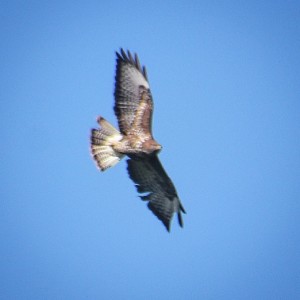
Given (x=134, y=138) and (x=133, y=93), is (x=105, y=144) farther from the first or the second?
Result: (x=133, y=93)

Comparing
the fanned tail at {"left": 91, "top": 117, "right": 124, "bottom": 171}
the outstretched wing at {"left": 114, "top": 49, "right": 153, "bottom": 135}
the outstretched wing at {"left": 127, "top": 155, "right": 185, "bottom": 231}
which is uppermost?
the outstretched wing at {"left": 114, "top": 49, "right": 153, "bottom": 135}

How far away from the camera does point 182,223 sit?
1149 cm

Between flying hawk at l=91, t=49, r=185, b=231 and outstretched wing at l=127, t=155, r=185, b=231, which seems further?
outstretched wing at l=127, t=155, r=185, b=231

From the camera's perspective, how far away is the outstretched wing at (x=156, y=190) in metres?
11.5

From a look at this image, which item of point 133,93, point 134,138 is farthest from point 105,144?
point 133,93

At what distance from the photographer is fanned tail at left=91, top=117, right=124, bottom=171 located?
1141cm

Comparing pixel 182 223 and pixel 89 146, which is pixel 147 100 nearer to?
pixel 89 146

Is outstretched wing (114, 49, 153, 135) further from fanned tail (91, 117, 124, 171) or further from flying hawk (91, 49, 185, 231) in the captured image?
fanned tail (91, 117, 124, 171)

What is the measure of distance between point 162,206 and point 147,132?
5.12 ft

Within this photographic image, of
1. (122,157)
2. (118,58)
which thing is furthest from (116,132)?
(118,58)

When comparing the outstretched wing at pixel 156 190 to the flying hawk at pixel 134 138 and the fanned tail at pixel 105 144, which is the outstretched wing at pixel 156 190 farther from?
the fanned tail at pixel 105 144

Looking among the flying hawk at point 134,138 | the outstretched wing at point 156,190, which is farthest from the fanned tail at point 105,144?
the outstretched wing at point 156,190

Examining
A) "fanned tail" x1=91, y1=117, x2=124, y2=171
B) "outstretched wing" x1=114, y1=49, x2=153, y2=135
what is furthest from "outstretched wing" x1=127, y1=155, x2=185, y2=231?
"outstretched wing" x1=114, y1=49, x2=153, y2=135

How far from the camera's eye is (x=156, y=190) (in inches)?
461
